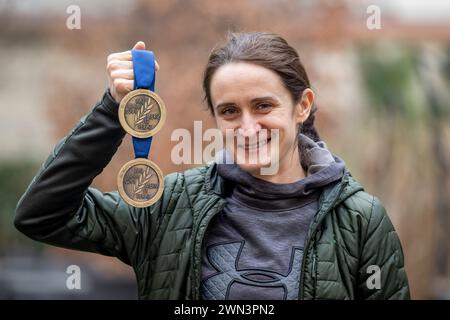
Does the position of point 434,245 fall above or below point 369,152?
below

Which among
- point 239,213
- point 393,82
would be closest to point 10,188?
point 393,82

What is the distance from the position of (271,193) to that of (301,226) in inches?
5.5

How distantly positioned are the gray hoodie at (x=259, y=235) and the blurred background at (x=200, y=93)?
4.82m

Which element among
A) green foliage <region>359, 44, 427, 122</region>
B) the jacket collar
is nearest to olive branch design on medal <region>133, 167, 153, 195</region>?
the jacket collar

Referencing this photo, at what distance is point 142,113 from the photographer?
2270mm

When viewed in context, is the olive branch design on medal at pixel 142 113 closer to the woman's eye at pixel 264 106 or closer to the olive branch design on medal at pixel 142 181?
the olive branch design on medal at pixel 142 181

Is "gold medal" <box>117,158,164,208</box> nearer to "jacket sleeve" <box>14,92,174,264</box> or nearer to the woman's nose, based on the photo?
"jacket sleeve" <box>14,92,174,264</box>

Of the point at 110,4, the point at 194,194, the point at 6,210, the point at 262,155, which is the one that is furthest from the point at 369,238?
the point at 6,210

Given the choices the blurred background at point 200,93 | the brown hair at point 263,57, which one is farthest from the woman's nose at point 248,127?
the blurred background at point 200,93

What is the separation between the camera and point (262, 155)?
2338 mm

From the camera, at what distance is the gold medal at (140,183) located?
229 cm

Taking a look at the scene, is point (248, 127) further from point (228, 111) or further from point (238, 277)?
point (238, 277)

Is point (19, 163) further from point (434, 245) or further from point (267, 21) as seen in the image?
point (434, 245)

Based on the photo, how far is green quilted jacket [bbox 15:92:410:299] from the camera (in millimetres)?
2252
